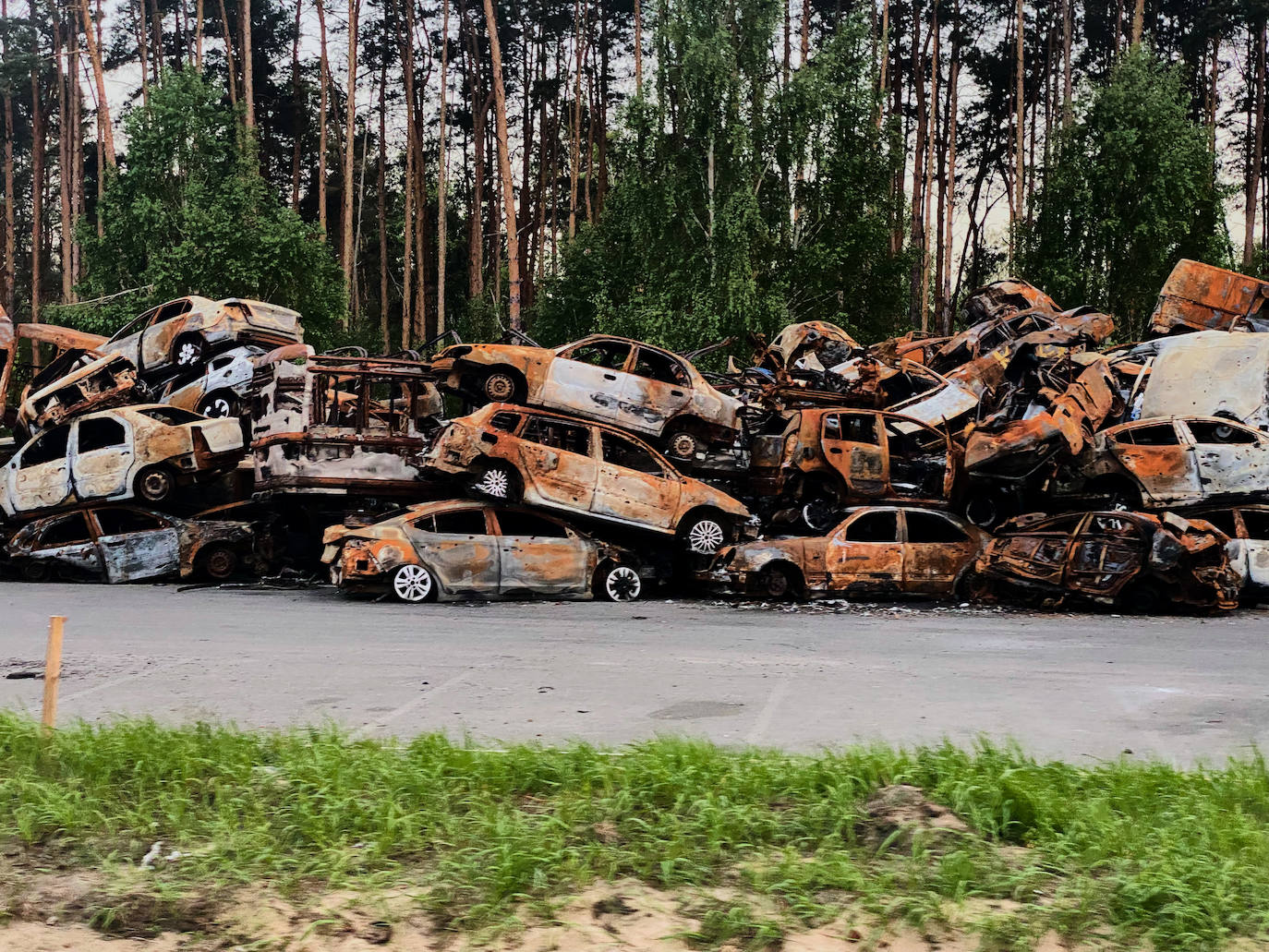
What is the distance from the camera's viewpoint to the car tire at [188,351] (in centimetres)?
2036

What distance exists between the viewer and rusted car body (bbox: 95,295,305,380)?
803 inches

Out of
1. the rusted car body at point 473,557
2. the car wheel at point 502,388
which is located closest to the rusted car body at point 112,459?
the rusted car body at point 473,557

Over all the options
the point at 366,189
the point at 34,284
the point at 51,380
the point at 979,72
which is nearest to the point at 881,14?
the point at 979,72

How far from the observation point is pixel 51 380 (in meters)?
21.7

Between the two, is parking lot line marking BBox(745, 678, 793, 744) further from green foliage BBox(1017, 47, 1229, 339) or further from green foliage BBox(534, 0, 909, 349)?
green foliage BBox(1017, 47, 1229, 339)

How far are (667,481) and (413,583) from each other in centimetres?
352

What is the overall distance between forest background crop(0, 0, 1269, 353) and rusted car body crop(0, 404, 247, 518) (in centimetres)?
1348

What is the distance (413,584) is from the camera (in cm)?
1392

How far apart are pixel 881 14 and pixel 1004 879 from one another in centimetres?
4276

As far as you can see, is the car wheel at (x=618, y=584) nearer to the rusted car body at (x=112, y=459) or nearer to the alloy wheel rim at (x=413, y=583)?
the alloy wheel rim at (x=413, y=583)

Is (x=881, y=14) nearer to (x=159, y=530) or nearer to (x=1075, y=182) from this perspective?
A: (x=1075, y=182)

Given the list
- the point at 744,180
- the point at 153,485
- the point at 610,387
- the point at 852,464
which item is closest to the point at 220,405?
the point at 153,485

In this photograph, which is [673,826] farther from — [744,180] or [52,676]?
[744,180]

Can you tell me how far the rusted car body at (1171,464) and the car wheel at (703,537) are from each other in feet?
15.0
